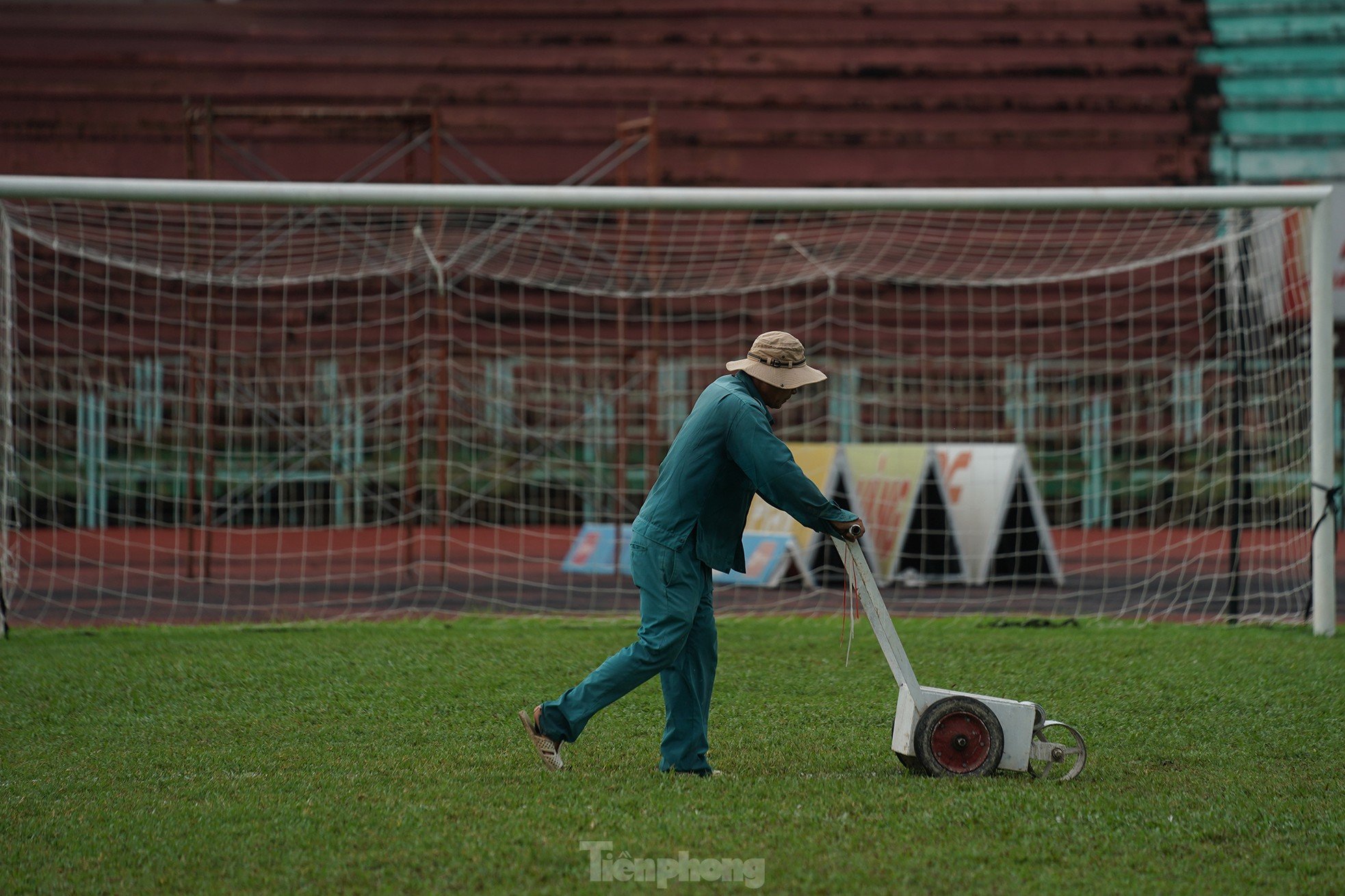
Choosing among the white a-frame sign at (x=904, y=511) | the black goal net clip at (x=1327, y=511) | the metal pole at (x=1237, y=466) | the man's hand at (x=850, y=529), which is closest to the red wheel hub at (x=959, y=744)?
the man's hand at (x=850, y=529)

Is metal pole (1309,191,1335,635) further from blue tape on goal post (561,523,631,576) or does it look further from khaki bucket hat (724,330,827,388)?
blue tape on goal post (561,523,631,576)

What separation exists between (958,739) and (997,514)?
657 centimetres

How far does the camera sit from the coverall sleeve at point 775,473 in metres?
4.31

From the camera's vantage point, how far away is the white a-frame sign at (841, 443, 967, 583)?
10852 mm

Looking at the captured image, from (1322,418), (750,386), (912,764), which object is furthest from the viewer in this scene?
(1322,418)

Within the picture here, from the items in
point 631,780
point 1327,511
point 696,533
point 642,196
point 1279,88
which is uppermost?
point 1279,88

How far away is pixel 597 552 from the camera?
12.2 metres

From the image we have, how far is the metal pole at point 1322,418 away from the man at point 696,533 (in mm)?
5111

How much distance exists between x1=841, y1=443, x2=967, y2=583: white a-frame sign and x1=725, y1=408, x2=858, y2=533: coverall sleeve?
20.5ft

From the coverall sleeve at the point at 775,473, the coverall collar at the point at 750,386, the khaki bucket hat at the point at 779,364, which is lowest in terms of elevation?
the coverall sleeve at the point at 775,473

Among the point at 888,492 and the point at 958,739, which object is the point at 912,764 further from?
the point at 888,492

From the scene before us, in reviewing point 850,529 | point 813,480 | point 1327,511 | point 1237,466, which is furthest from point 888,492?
point 850,529

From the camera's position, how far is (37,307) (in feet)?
53.2

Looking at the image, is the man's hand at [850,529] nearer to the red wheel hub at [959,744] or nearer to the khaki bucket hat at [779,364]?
the khaki bucket hat at [779,364]
